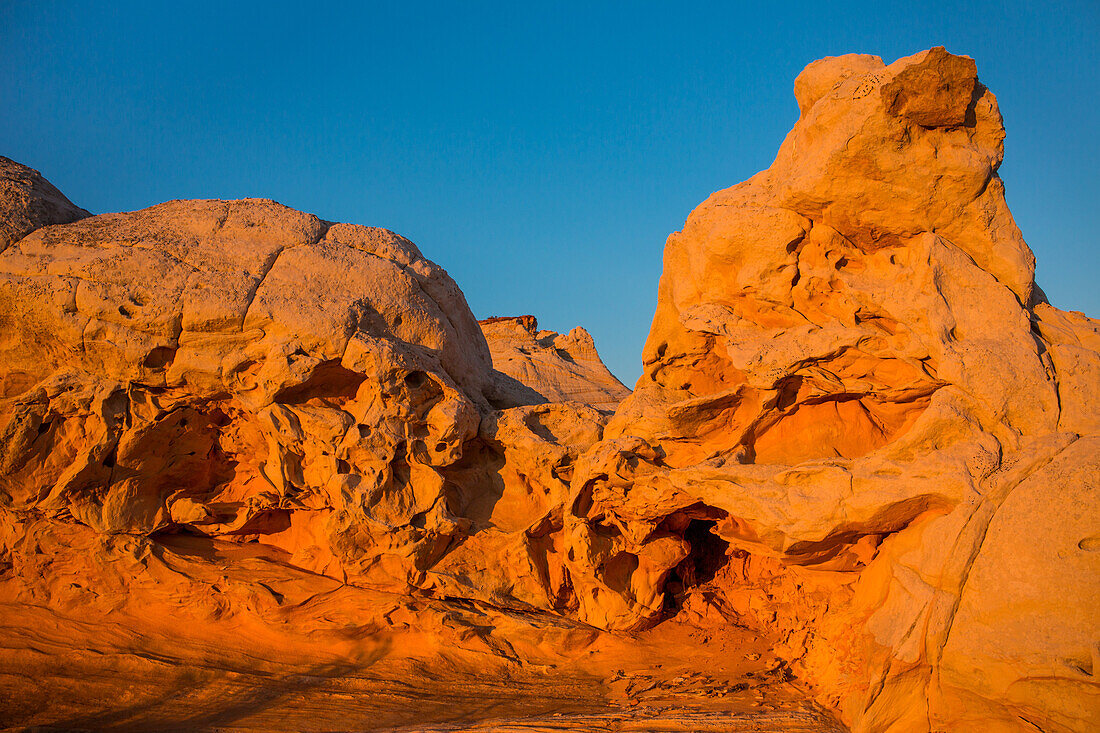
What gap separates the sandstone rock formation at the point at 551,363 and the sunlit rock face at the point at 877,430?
8.83 ft

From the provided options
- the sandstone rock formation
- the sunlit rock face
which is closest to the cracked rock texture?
the sunlit rock face

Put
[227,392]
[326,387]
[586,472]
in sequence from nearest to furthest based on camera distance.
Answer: [227,392]
[586,472]
[326,387]

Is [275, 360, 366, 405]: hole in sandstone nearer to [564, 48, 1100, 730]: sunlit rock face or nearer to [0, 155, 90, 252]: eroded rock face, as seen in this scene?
[564, 48, 1100, 730]: sunlit rock face

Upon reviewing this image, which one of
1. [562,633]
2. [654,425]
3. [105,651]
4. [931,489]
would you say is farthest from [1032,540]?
[105,651]

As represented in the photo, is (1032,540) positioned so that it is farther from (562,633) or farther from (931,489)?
(562,633)

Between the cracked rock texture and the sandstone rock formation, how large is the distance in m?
2.45

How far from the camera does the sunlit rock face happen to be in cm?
467

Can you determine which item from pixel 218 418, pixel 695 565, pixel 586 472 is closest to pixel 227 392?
pixel 218 418

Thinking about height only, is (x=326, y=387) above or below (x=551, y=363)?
below

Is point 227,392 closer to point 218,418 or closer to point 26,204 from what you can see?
point 218,418

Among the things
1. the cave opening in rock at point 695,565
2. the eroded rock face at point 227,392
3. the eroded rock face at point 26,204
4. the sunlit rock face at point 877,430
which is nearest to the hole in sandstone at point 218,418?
the eroded rock face at point 227,392

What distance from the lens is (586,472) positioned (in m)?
6.81

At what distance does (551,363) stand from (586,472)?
23.7 ft

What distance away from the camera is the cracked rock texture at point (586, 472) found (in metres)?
5.11
